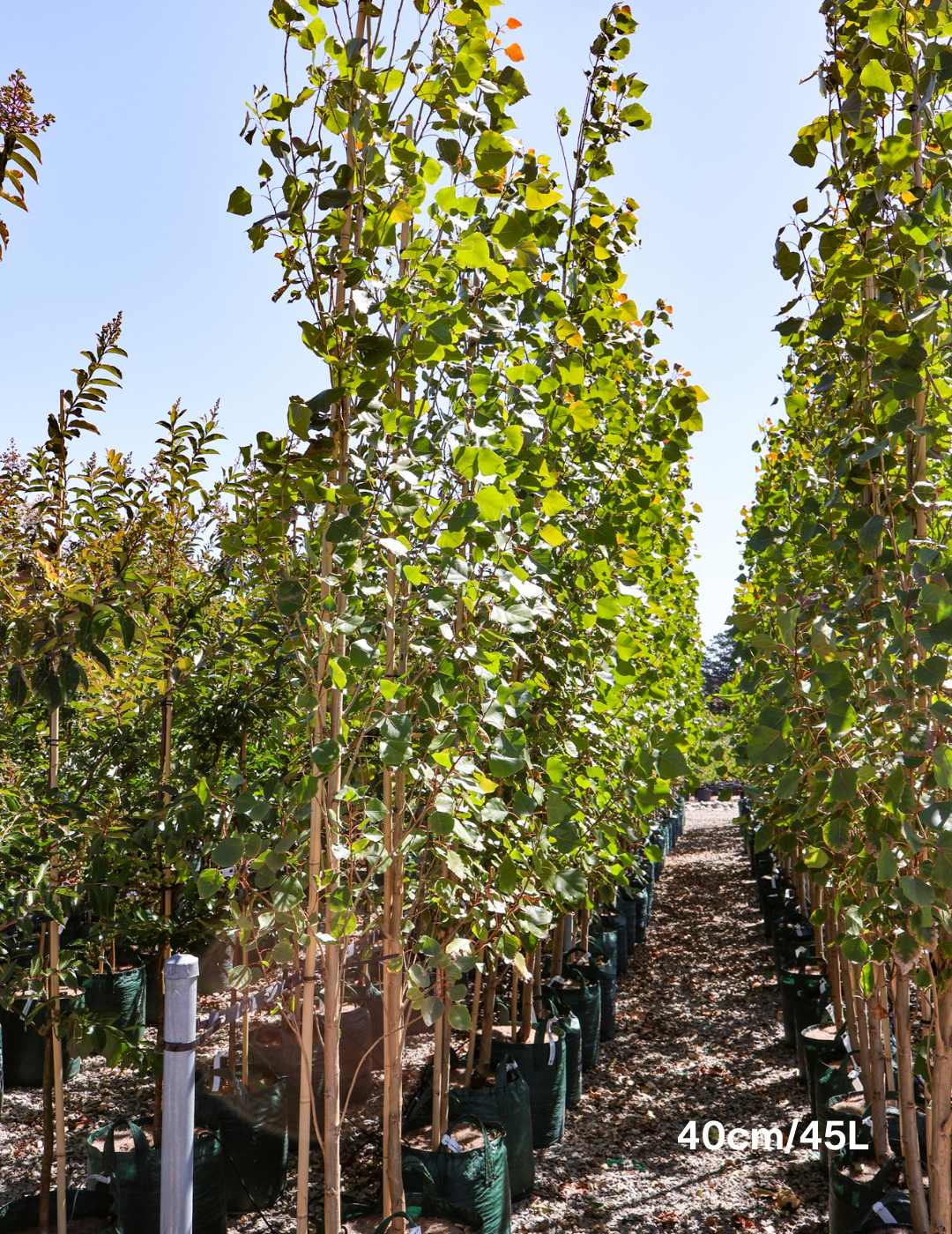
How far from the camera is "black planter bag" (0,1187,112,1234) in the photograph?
2.69 meters

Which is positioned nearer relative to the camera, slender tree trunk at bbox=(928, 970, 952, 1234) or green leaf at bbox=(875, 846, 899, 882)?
green leaf at bbox=(875, 846, 899, 882)

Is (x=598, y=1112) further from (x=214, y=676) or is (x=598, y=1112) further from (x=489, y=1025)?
(x=214, y=676)

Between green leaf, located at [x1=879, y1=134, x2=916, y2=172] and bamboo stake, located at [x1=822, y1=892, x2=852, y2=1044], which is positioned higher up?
green leaf, located at [x1=879, y1=134, x2=916, y2=172]

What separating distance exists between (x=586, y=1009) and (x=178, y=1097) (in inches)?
150

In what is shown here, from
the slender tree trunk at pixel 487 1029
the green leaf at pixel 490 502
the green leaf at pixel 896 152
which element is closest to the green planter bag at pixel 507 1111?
the slender tree trunk at pixel 487 1029

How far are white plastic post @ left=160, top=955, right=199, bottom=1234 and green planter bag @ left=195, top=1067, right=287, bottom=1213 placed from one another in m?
2.10

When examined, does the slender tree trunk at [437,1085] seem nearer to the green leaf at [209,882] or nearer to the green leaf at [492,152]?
the green leaf at [209,882]

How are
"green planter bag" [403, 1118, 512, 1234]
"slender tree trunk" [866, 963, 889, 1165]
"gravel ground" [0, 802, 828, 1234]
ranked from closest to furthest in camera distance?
"green planter bag" [403, 1118, 512, 1234], "slender tree trunk" [866, 963, 889, 1165], "gravel ground" [0, 802, 828, 1234]

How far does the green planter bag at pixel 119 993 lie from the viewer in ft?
16.8

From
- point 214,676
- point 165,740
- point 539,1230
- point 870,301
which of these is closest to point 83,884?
point 165,740

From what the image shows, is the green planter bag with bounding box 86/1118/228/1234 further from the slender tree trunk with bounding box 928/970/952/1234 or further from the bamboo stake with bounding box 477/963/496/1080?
the slender tree trunk with bounding box 928/970/952/1234

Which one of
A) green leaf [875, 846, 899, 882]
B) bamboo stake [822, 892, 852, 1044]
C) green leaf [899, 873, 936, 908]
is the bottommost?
bamboo stake [822, 892, 852, 1044]

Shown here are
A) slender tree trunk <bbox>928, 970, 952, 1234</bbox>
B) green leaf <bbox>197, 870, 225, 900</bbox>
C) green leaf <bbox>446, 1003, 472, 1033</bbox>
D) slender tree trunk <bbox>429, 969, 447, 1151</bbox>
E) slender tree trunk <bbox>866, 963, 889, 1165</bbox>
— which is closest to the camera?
green leaf <bbox>197, 870, 225, 900</bbox>

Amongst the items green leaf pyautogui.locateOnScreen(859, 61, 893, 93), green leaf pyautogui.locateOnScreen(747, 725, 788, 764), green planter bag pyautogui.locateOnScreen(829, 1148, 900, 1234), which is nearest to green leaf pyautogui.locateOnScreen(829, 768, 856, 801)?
green leaf pyautogui.locateOnScreen(747, 725, 788, 764)
